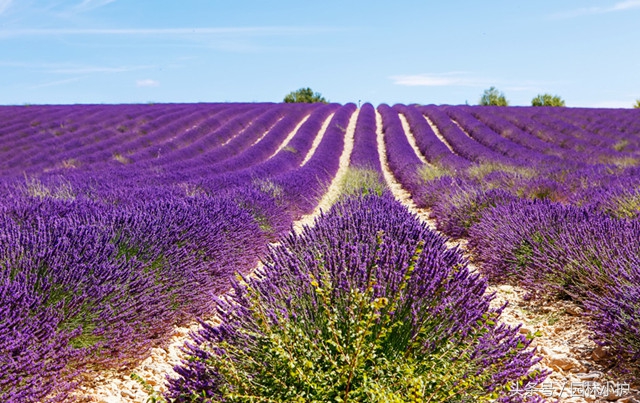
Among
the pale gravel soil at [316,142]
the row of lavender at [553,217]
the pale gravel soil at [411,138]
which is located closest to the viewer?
the row of lavender at [553,217]

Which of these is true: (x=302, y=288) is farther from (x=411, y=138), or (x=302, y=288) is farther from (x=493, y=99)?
(x=493, y=99)


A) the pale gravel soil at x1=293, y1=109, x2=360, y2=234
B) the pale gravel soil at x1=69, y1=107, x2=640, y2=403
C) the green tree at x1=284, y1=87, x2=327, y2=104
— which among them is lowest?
the pale gravel soil at x1=69, y1=107, x2=640, y2=403

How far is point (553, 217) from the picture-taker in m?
4.81

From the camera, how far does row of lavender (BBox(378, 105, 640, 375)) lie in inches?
125

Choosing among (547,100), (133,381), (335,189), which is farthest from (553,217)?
(547,100)

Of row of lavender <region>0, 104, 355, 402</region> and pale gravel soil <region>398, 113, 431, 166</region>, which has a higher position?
pale gravel soil <region>398, 113, 431, 166</region>

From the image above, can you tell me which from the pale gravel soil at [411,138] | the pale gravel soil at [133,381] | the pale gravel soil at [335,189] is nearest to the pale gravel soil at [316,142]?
the pale gravel soil at [335,189]

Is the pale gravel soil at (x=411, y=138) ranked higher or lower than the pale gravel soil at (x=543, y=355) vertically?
higher

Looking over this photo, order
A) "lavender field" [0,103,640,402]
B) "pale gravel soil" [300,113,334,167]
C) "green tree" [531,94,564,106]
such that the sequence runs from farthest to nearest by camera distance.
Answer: "green tree" [531,94,564,106] → "pale gravel soil" [300,113,334,167] → "lavender field" [0,103,640,402]

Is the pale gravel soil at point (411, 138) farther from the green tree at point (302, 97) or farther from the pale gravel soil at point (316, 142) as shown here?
the green tree at point (302, 97)

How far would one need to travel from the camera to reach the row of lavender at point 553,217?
318 cm

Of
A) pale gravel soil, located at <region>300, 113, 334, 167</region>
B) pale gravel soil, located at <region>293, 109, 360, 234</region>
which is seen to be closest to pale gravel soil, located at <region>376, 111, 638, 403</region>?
pale gravel soil, located at <region>293, 109, 360, 234</region>

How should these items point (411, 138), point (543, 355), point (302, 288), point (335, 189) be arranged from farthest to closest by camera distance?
point (411, 138) → point (335, 189) → point (543, 355) → point (302, 288)

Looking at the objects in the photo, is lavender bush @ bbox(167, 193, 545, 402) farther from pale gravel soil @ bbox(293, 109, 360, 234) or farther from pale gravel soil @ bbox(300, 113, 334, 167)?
pale gravel soil @ bbox(300, 113, 334, 167)
